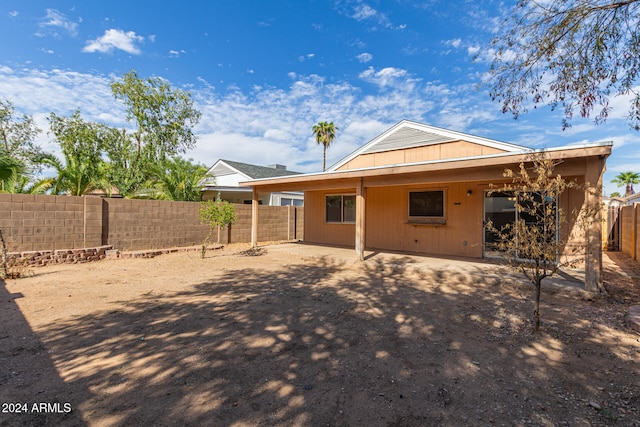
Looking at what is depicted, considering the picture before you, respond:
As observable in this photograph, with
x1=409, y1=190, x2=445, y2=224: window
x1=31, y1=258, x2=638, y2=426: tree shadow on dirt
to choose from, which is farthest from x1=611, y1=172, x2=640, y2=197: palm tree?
x1=31, y1=258, x2=638, y2=426: tree shadow on dirt

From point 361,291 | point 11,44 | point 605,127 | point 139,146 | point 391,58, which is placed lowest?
point 361,291

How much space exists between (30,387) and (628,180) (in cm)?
4325

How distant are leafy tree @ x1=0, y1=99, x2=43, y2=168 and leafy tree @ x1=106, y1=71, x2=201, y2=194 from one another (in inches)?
206

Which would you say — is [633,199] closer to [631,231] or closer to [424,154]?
[631,231]

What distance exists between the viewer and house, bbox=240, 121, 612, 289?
19.5 feet

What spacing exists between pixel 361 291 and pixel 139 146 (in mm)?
15023

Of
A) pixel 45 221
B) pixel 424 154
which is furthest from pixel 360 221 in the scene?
pixel 45 221

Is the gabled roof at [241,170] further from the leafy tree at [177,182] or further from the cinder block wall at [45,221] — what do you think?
the cinder block wall at [45,221]

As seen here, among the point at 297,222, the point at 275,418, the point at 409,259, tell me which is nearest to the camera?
the point at 275,418

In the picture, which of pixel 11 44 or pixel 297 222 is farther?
pixel 297 222

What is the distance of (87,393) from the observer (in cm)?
233

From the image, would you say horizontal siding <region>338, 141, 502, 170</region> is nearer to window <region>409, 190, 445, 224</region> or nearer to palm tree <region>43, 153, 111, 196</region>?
window <region>409, 190, 445, 224</region>

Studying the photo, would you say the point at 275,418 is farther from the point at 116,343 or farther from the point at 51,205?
the point at 51,205

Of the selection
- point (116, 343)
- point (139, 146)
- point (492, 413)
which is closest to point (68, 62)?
point (139, 146)
